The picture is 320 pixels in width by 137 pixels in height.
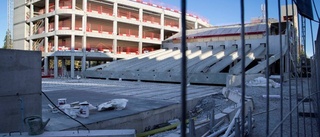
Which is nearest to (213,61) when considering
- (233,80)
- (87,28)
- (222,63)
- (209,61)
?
(209,61)

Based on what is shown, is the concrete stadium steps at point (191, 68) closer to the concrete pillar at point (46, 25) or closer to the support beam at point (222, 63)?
the support beam at point (222, 63)

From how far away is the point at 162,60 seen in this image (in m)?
24.6

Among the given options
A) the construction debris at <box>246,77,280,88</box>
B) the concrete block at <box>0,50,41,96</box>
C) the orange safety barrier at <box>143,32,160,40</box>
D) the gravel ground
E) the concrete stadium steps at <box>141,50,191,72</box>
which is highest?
the orange safety barrier at <box>143,32,160,40</box>

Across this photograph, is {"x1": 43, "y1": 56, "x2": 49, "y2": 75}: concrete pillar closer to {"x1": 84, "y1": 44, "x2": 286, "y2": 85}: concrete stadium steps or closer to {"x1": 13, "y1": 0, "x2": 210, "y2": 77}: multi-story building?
{"x1": 13, "y1": 0, "x2": 210, "y2": 77}: multi-story building

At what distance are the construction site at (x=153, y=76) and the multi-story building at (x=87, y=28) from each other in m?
0.14

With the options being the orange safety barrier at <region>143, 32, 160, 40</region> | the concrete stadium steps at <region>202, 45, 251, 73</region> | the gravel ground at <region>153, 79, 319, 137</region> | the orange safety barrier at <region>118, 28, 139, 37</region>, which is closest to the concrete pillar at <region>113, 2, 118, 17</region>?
the orange safety barrier at <region>118, 28, 139, 37</region>

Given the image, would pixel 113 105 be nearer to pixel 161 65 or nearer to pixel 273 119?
pixel 273 119

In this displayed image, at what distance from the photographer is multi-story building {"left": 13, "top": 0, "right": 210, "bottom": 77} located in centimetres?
2847

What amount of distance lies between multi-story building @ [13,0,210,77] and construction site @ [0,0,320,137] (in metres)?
0.14

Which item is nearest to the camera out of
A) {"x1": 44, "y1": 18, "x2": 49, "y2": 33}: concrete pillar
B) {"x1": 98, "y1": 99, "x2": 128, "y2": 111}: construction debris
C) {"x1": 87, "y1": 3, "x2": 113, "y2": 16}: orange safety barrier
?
{"x1": 98, "y1": 99, "x2": 128, "y2": 111}: construction debris

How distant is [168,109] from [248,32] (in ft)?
72.1

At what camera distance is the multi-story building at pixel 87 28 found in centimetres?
2847

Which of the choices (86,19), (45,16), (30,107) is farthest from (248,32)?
(30,107)

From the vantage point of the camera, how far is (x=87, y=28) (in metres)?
30.6
